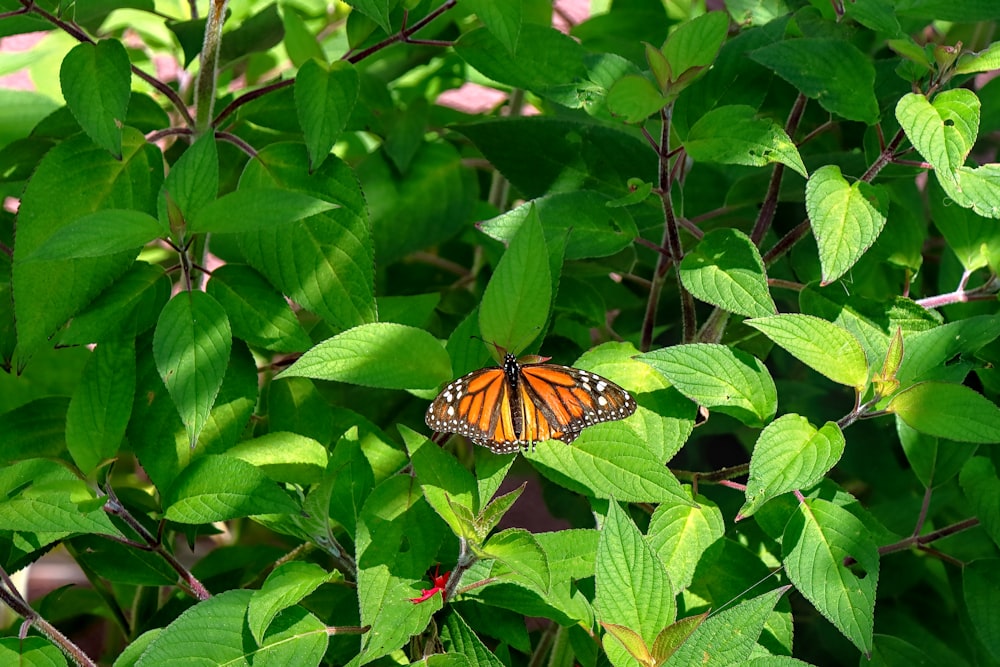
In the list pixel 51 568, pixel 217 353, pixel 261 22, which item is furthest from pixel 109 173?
pixel 51 568

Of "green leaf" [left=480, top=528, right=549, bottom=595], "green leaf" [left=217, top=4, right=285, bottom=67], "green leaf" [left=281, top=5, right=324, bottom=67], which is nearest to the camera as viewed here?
"green leaf" [left=480, top=528, right=549, bottom=595]

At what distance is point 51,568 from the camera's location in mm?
1755

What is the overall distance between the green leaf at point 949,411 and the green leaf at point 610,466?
195 millimetres

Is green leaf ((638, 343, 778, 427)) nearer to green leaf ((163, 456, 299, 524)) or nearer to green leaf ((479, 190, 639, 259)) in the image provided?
green leaf ((479, 190, 639, 259))

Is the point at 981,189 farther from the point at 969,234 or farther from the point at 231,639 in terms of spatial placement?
the point at 231,639

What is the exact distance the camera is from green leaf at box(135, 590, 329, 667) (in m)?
0.66

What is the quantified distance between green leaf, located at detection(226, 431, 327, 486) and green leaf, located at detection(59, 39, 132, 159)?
0.27 m

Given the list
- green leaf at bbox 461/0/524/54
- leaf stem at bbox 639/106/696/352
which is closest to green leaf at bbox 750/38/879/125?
leaf stem at bbox 639/106/696/352

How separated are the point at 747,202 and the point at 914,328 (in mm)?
272

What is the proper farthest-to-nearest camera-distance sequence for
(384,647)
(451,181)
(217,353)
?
(451,181)
(217,353)
(384,647)

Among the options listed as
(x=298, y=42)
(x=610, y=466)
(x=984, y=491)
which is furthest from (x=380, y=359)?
(x=298, y=42)

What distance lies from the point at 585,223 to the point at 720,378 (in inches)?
7.8

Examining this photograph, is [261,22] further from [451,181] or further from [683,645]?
[683,645]

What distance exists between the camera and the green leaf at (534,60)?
0.85 metres
